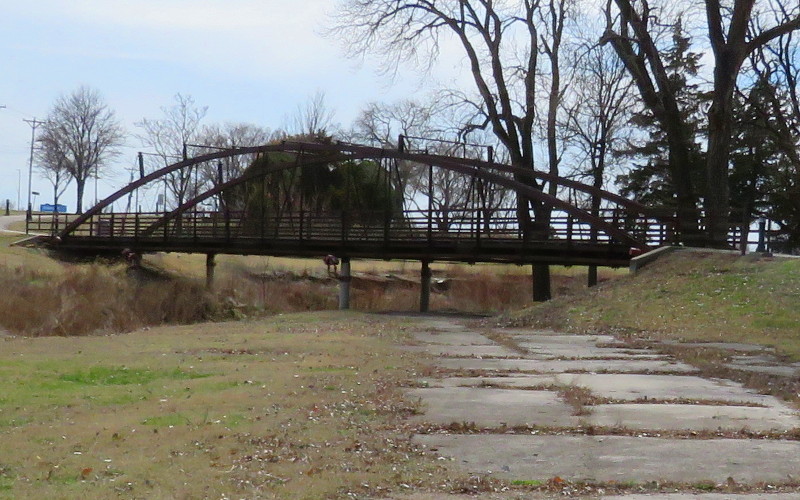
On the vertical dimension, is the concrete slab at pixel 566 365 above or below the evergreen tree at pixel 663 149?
below

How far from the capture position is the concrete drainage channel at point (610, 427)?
7.74 m

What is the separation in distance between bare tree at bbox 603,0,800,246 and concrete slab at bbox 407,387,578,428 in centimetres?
2142

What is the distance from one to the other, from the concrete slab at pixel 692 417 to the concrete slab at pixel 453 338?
364 inches

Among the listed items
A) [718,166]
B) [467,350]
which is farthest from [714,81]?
[467,350]

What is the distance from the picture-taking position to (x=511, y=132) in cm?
3969

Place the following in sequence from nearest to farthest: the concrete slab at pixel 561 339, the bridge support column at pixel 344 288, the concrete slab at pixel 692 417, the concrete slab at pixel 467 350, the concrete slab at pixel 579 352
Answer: the concrete slab at pixel 692 417 < the concrete slab at pixel 579 352 < the concrete slab at pixel 467 350 < the concrete slab at pixel 561 339 < the bridge support column at pixel 344 288

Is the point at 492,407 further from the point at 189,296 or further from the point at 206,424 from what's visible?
the point at 189,296

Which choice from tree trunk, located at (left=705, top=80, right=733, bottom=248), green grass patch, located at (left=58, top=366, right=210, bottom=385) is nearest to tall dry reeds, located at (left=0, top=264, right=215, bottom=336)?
green grass patch, located at (left=58, top=366, right=210, bottom=385)

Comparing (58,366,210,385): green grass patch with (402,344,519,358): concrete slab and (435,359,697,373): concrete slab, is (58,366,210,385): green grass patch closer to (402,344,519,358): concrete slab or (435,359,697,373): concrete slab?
(435,359,697,373): concrete slab

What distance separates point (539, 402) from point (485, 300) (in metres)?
35.4

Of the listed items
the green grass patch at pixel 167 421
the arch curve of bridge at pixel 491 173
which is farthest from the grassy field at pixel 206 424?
the arch curve of bridge at pixel 491 173

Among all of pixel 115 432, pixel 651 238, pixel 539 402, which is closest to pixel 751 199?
pixel 651 238

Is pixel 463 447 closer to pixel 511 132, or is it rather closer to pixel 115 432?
pixel 115 432

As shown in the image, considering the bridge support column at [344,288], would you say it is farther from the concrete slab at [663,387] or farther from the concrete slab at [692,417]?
the concrete slab at [692,417]
